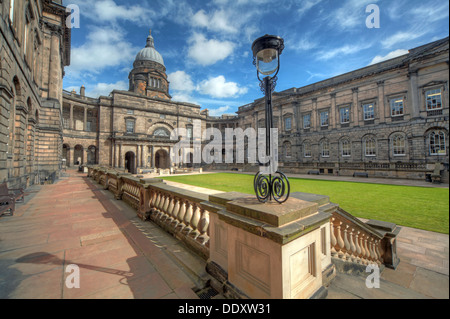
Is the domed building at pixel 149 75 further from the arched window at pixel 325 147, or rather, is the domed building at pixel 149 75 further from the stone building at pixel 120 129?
the arched window at pixel 325 147

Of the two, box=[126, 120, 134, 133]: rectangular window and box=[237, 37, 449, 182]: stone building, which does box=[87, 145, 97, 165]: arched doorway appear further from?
box=[237, 37, 449, 182]: stone building

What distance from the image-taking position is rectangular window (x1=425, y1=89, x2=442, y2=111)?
765 inches

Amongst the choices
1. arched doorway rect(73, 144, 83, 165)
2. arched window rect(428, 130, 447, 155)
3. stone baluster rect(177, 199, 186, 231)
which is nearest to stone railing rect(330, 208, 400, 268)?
stone baluster rect(177, 199, 186, 231)

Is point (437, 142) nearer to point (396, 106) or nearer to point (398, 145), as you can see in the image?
point (398, 145)

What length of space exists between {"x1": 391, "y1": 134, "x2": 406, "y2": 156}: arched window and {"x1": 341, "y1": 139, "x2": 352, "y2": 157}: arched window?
4.57 m

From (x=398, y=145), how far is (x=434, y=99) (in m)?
5.47

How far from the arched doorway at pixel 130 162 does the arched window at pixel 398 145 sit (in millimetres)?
37057

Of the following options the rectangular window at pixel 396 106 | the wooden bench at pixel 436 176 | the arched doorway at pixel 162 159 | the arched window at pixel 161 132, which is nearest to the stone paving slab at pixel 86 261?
the wooden bench at pixel 436 176

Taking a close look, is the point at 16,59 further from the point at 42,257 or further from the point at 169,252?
the point at 169,252

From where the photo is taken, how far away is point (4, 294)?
2.13m

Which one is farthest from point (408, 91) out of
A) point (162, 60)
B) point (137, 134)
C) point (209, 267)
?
point (162, 60)

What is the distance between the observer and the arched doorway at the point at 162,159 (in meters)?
36.1

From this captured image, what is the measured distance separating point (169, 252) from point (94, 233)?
6.67 feet
